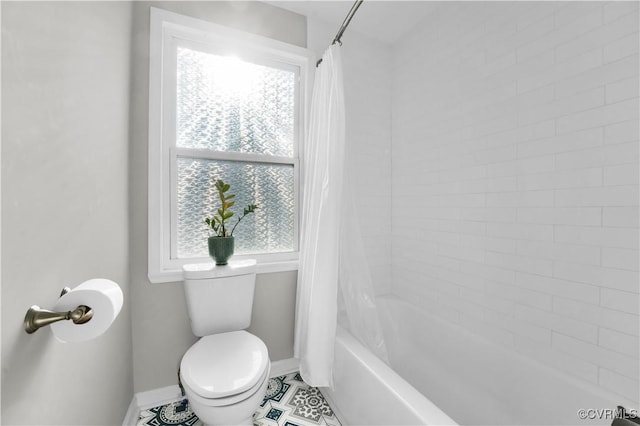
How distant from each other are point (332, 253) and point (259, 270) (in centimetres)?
55

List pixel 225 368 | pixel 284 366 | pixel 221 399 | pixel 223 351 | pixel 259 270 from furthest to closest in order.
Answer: pixel 284 366, pixel 259 270, pixel 223 351, pixel 225 368, pixel 221 399

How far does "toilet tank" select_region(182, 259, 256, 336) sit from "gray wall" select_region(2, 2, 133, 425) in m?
0.33

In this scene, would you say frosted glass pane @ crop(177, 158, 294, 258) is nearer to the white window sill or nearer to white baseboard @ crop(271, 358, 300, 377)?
the white window sill

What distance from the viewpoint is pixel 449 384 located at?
162 cm

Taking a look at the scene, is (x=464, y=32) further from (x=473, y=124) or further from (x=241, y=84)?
(x=241, y=84)

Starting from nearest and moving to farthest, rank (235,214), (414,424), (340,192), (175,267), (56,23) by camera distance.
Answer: (56,23)
(414,424)
(340,192)
(175,267)
(235,214)

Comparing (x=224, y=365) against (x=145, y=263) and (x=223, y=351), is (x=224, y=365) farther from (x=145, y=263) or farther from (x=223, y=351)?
(x=145, y=263)

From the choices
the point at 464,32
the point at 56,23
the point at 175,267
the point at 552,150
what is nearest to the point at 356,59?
the point at 464,32

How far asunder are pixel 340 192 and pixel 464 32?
4.31 ft

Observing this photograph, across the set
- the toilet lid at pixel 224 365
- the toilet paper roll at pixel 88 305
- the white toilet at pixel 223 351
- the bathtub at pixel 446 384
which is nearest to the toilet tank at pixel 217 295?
the white toilet at pixel 223 351

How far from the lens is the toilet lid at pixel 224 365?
42.6 inches

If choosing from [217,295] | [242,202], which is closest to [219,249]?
[217,295]

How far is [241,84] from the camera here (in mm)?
1831

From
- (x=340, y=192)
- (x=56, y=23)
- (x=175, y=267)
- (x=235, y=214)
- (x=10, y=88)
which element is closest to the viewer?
(x=10, y=88)
